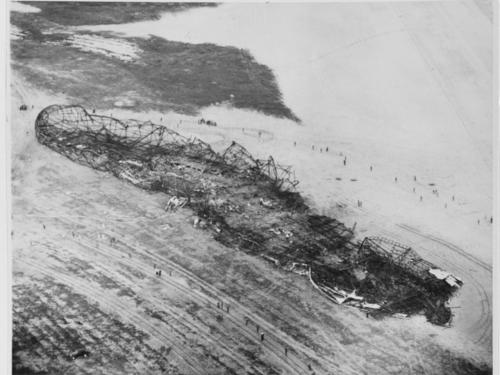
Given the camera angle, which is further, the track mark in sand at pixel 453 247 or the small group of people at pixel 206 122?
the small group of people at pixel 206 122

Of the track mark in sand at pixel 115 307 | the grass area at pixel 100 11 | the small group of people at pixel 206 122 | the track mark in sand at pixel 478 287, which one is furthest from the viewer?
the grass area at pixel 100 11

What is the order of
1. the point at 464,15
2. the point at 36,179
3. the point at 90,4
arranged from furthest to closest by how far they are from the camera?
1. the point at 90,4
2. the point at 464,15
3. the point at 36,179

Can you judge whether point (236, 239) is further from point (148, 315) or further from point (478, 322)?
point (478, 322)

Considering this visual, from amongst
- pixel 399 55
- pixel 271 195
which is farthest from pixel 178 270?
pixel 399 55

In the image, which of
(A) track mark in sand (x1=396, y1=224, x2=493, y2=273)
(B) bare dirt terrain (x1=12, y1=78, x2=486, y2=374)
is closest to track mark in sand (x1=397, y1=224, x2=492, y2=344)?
(A) track mark in sand (x1=396, y1=224, x2=493, y2=273)

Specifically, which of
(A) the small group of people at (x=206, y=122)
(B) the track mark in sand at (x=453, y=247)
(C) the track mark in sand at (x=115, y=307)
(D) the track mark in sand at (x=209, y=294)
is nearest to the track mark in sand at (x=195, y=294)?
(D) the track mark in sand at (x=209, y=294)

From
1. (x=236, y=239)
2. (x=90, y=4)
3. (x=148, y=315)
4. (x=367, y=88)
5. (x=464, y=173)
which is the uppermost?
(x=90, y=4)

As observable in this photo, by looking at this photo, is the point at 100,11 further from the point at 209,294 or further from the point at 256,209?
the point at 209,294

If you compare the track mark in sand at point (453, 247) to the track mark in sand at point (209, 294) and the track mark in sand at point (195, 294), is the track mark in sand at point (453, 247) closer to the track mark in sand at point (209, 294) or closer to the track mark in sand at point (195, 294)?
the track mark in sand at point (209, 294)
